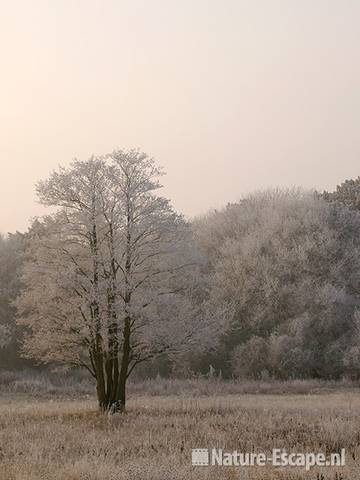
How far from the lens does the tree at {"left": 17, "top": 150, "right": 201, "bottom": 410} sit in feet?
76.0

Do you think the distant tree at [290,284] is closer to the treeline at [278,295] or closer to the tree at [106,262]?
the treeline at [278,295]

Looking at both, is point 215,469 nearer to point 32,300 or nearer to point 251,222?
point 32,300

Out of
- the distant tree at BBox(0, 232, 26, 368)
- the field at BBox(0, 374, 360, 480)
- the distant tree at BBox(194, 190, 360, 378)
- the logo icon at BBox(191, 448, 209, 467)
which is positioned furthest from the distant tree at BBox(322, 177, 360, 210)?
the logo icon at BBox(191, 448, 209, 467)

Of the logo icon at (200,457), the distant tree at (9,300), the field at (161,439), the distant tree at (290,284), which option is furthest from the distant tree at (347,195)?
the logo icon at (200,457)

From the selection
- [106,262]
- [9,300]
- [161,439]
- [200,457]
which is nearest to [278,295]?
[9,300]

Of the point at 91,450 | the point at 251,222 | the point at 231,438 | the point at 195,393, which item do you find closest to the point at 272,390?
the point at 195,393

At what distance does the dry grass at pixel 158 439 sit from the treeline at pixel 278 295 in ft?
69.9

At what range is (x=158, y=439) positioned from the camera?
16.8 m

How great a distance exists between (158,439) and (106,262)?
7908mm

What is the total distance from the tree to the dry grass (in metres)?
2.48

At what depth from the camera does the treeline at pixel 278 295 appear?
153 ft

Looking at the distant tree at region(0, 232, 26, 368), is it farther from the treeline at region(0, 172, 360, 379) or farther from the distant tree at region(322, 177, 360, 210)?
the distant tree at region(322, 177, 360, 210)

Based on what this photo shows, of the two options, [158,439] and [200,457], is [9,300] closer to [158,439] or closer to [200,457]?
[158,439]

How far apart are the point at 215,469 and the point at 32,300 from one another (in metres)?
12.7
